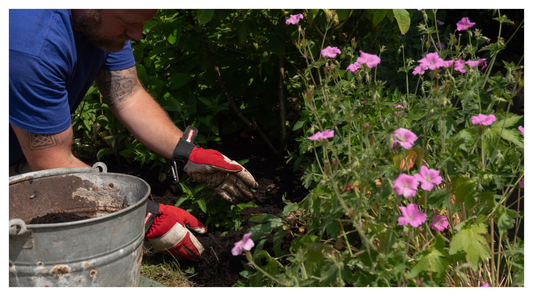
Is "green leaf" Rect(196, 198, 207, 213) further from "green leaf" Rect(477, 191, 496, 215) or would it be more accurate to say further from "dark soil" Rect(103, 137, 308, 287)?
"green leaf" Rect(477, 191, 496, 215)

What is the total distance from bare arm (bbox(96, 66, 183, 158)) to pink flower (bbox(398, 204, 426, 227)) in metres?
1.43

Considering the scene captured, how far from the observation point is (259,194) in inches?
94.5

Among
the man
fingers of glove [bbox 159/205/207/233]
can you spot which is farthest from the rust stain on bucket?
fingers of glove [bbox 159/205/207/233]

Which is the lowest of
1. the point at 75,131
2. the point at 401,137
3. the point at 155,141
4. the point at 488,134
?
the point at 75,131

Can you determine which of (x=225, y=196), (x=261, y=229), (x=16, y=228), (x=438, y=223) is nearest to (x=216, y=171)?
(x=225, y=196)

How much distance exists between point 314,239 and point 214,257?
0.77 m

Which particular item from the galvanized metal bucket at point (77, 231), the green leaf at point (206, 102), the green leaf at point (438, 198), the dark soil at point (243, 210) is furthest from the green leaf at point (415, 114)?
the green leaf at point (206, 102)

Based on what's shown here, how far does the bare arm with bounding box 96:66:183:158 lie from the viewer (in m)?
2.19

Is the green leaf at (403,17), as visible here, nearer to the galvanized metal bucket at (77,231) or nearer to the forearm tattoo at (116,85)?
the galvanized metal bucket at (77,231)

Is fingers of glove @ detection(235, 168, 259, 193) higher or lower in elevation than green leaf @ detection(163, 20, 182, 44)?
Result: lower

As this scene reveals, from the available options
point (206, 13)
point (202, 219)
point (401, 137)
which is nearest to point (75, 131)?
point (202, 219)

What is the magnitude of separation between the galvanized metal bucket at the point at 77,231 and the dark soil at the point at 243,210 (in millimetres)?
491

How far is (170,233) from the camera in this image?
6.44 ft

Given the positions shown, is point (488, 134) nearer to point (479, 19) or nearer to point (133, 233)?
point (133, 233)
